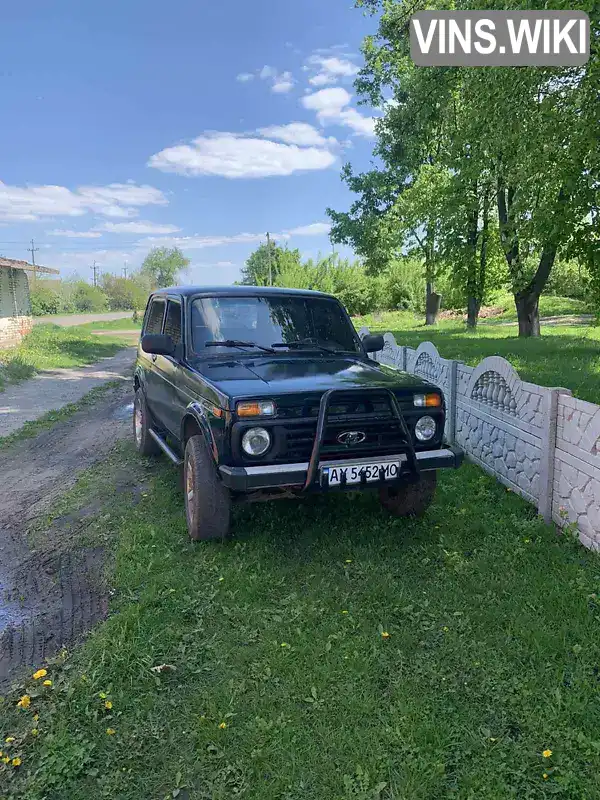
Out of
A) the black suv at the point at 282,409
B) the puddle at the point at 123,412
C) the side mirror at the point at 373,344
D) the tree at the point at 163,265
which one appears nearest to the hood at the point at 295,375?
the black suv at the point at 282,409

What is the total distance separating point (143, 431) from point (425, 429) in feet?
11.9

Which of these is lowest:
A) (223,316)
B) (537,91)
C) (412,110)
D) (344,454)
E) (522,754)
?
(522,754)

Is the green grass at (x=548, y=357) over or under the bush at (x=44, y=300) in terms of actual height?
under

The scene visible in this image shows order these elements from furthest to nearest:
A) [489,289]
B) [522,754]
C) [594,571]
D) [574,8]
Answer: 1. [489,289]
2. [574,8]
3. [594,571]
4. [522,754]

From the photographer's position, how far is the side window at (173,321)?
5078 mm

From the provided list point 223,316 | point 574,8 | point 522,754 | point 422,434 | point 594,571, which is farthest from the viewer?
point 574,8

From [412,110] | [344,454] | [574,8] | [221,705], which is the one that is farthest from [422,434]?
[412,110]

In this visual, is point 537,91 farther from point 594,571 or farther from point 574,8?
point 594,571

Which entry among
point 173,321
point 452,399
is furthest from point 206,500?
point 452,399

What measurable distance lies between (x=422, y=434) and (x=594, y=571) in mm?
1360

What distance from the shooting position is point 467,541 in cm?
423

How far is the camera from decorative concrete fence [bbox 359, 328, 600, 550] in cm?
395

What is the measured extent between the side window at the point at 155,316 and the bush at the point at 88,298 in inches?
2791

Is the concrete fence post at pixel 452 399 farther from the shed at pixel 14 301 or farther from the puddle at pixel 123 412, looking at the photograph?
the shed at pixel 14 301
